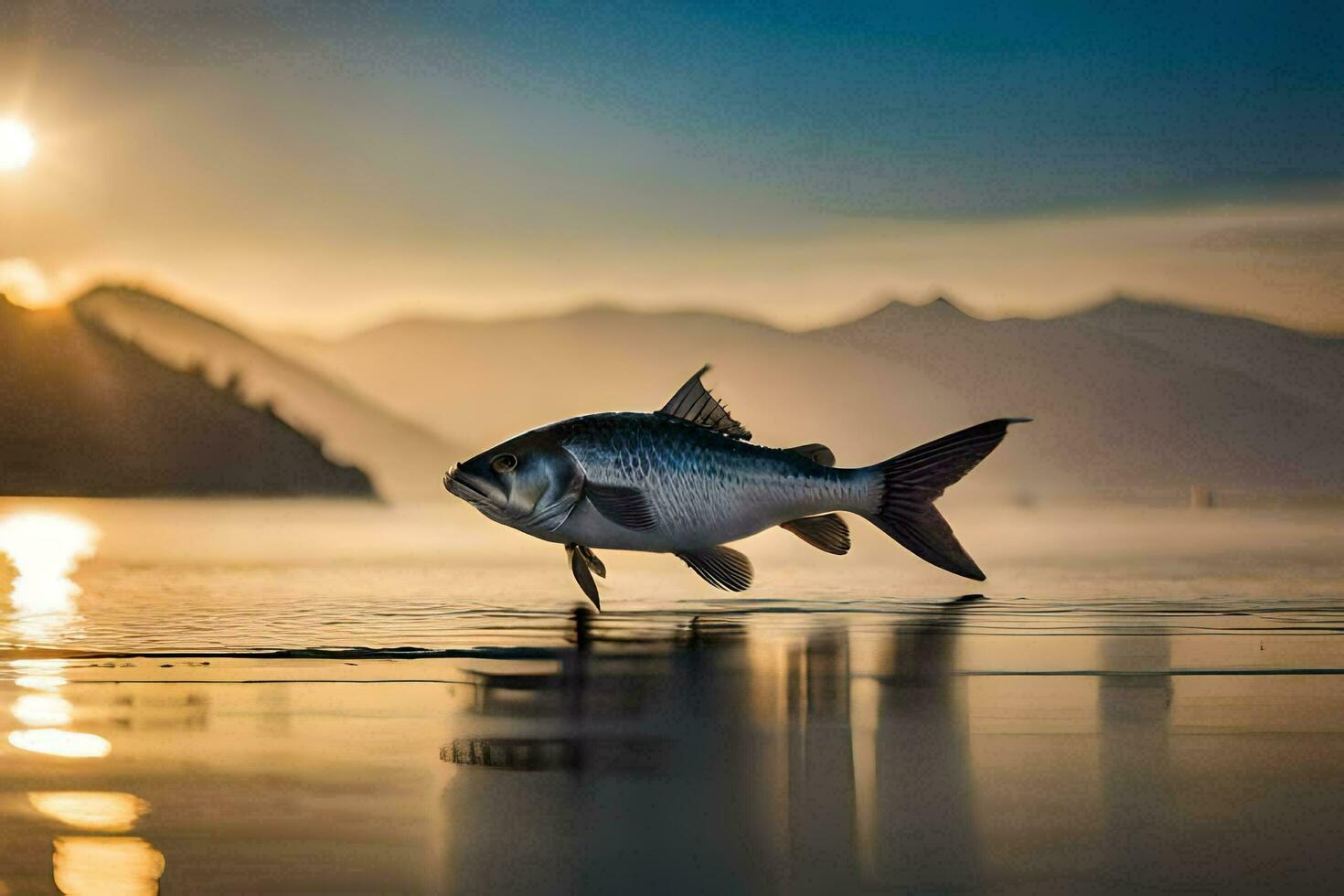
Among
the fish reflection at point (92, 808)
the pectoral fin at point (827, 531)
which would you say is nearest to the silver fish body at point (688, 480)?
the pectoral fin at point (827, 531)

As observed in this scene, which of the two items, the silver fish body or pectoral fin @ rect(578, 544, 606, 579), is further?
pectoral fin @ rect(578, 544, 606, 579)

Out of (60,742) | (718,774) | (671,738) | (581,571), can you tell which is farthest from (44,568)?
(718,774)

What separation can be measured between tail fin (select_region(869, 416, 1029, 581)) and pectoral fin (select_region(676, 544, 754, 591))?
587 millimetres

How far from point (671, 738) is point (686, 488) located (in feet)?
7.60

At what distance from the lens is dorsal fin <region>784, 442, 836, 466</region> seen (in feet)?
19.0

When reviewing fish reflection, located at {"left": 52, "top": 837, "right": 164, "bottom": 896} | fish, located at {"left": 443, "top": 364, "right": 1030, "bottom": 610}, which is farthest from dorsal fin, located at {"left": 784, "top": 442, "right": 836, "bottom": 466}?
fish reflection, located at {"left": 52, "top": 837, "right": 164, "bottom": 896}

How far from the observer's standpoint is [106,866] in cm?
239

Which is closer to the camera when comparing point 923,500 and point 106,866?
point 106,866

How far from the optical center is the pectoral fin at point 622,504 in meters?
5.57

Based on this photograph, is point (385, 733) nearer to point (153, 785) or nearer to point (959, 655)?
point (153, 785)

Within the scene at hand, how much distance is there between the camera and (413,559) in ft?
30.2

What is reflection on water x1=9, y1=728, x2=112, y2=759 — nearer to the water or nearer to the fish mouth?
the water

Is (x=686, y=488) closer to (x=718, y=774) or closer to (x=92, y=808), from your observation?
(x=718, y=774)

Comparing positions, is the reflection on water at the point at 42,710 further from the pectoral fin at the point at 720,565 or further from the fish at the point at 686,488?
the pectoral fin at the point at 720,565
